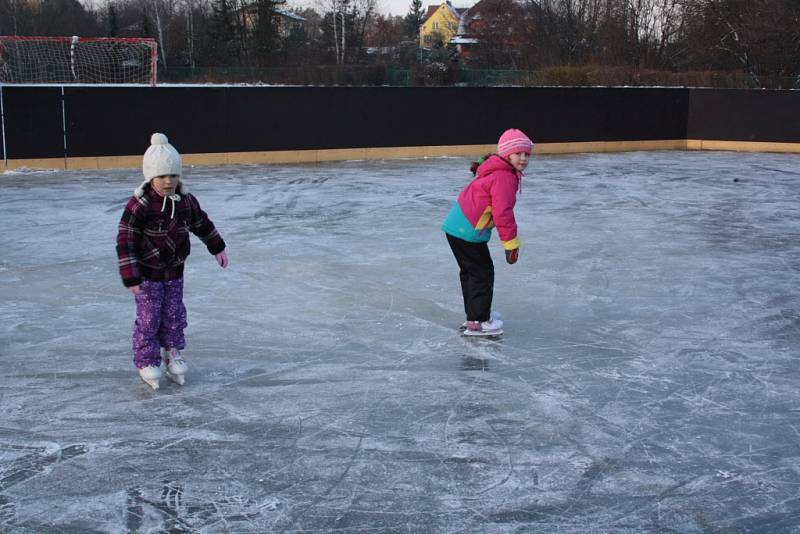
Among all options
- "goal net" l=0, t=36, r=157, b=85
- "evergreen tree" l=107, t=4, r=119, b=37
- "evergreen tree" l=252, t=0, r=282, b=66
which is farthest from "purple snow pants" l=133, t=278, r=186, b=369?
"evergreen tree" l=107, t=4, r=119, b=37

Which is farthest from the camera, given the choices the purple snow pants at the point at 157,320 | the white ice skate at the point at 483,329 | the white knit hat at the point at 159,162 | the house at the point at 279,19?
the house at the point at 279,19

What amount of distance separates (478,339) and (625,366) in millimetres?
899

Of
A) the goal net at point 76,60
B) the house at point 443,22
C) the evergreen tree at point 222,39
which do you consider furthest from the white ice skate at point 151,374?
the house at point 443,22

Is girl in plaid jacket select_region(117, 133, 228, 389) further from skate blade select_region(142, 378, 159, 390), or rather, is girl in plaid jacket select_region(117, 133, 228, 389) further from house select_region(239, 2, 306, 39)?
house select_region(239, 2, 306, 39)

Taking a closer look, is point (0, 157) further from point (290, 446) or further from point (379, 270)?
point (290, 446)

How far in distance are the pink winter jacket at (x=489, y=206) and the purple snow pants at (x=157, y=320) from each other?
168cm

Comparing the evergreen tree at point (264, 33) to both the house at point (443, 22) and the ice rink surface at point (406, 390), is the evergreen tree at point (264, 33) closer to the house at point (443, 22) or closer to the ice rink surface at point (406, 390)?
the house at point (443, 22)

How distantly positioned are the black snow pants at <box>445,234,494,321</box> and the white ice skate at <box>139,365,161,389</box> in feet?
6.06

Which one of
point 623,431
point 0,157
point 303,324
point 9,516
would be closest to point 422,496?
point 623,431

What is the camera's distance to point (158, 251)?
4070mm

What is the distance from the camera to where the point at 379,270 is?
6.88m

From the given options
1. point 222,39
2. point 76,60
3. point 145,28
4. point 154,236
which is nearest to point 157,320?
point 154,236

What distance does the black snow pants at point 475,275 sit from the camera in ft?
16.7

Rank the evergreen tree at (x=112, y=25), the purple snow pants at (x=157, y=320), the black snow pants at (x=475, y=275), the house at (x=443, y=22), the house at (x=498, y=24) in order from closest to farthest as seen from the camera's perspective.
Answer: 1. the purple snow pants at (x=157, y=320)
2. the black snow pants at (x=475, y=275)
3. the house at (x=498, y=24)
4. the evergreen tree at (x=112, y=25)
5. the house at (x=443, y=22)
